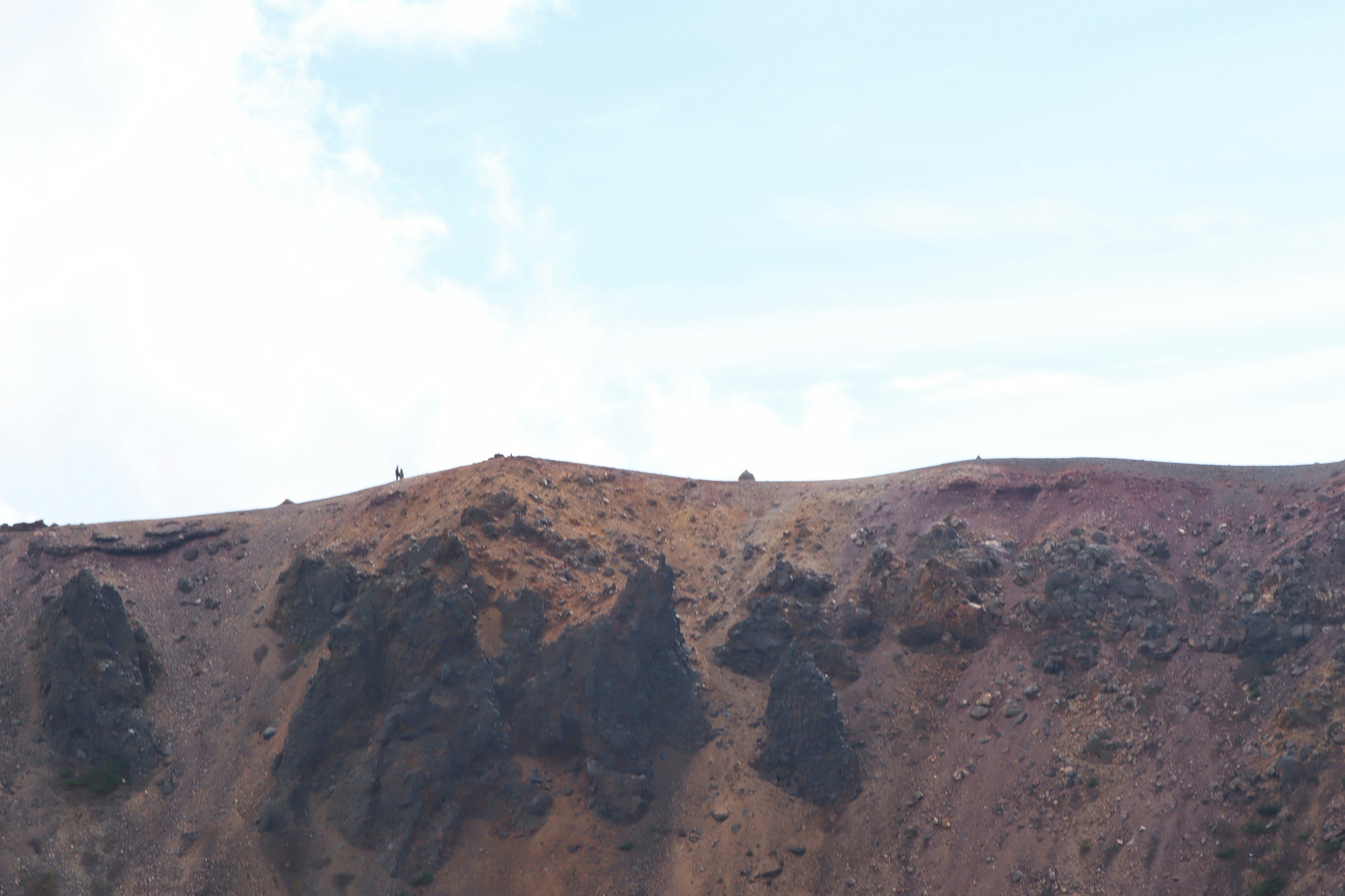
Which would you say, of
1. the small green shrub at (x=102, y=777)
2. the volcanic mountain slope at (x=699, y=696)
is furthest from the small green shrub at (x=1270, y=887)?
the small green shrub at (x=102, y=777)

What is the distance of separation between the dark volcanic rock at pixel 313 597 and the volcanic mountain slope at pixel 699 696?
218 mm

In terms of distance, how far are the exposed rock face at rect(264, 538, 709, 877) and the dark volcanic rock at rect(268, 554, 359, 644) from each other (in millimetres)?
3303

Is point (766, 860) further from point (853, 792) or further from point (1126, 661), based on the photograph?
point (1126, 661)

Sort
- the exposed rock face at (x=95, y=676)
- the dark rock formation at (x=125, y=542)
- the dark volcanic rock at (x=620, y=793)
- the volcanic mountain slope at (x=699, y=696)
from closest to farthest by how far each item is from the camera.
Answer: the volcanic mountain slope at (x=699, y=696), the dark volcanic rock at (x=620, y=793), the exposed rock face at (x=95, y=676), the dark rock formation at (x=125, y=542)

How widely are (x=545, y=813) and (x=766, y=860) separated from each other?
565 inches

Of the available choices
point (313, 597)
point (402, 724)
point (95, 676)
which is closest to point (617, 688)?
point (402, 724)

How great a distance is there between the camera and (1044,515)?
8069cm

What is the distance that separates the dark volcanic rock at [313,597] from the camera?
260 ft

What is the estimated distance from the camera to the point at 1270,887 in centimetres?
5306

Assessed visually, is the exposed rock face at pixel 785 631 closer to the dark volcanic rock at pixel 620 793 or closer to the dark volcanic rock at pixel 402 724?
the dark volcanic rock at pixel 620 793

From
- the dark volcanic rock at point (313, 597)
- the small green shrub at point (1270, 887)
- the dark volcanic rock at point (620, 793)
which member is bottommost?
the small green shrub at point (1270, 887)

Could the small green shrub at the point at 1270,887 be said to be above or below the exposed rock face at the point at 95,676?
below

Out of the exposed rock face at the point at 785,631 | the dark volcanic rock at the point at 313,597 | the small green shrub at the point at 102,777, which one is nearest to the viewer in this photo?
the small green shrub at the point at 102,777

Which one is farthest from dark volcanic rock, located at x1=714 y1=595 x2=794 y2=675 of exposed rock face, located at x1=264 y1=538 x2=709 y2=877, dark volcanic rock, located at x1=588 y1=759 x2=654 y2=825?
dark volcanic rock, located at x1=588 y1=759 x2=654 y2=825
